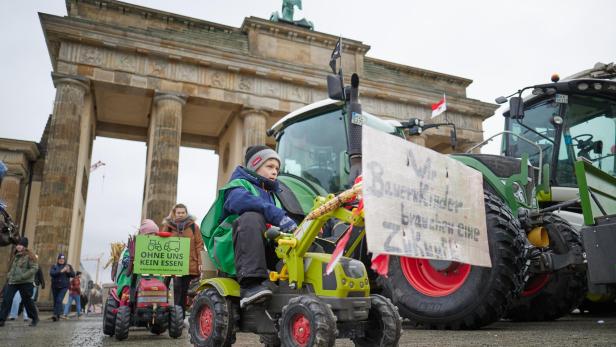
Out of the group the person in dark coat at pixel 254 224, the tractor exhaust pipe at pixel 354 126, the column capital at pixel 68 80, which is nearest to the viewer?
the person in dark coat at pixel 254 224

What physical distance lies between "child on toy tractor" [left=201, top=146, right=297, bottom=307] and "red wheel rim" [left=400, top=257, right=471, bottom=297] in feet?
6.36

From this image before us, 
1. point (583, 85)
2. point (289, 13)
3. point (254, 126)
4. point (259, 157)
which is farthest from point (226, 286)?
point (289, 13)

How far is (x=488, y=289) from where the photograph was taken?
13.9 ft

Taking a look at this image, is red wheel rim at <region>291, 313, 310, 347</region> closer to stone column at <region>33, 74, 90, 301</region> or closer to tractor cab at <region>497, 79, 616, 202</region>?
tractor cab at <region>497, 79, 616, 202</region>

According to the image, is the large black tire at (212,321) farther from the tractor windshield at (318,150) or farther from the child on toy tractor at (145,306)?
the tractor windshield at (318,150)

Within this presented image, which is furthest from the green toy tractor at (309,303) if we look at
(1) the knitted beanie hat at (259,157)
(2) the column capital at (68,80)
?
(2) the column capital at (68,80)

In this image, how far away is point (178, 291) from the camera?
22.6 ft

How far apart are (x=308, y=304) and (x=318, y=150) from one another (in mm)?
3973

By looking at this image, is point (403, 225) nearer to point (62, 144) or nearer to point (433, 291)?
point (433, 291)

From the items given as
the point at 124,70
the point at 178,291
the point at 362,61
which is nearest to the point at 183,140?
the point at 124,70

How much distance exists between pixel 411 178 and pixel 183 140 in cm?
2825

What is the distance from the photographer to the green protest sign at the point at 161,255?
5.91m

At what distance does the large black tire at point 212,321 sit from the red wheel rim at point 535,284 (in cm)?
411

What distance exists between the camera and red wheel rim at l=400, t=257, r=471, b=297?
4.57m
